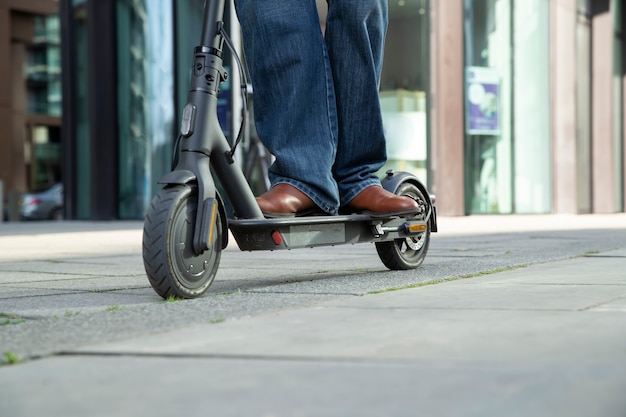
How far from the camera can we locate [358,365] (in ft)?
5.51

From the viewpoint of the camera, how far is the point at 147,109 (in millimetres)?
15617

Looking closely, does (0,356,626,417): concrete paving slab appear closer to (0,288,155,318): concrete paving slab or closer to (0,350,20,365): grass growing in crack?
(0,350,20,365): grass growing in crack

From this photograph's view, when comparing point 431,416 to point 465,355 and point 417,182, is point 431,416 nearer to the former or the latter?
point 465,355

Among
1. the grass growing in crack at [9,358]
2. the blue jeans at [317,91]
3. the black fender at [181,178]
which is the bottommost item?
the grass growing in crack at [9,358]

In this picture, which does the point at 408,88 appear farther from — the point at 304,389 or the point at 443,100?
the point at 304,389

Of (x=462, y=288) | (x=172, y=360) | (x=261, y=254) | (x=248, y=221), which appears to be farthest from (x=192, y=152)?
(x=261, y=254)

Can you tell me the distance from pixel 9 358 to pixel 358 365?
0.66 m

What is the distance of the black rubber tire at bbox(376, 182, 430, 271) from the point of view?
3934 mm

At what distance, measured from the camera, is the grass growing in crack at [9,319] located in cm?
243

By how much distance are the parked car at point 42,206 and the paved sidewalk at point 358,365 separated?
2316 centimetres

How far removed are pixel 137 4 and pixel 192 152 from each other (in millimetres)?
13323

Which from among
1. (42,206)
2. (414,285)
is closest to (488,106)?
(414,285)

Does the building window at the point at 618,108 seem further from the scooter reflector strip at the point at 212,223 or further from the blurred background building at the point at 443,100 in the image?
the scooter reflector strip at the point at 212,223

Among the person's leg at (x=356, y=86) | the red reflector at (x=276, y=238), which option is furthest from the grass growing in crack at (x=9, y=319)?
the person's leg at (x=356, y=86)
